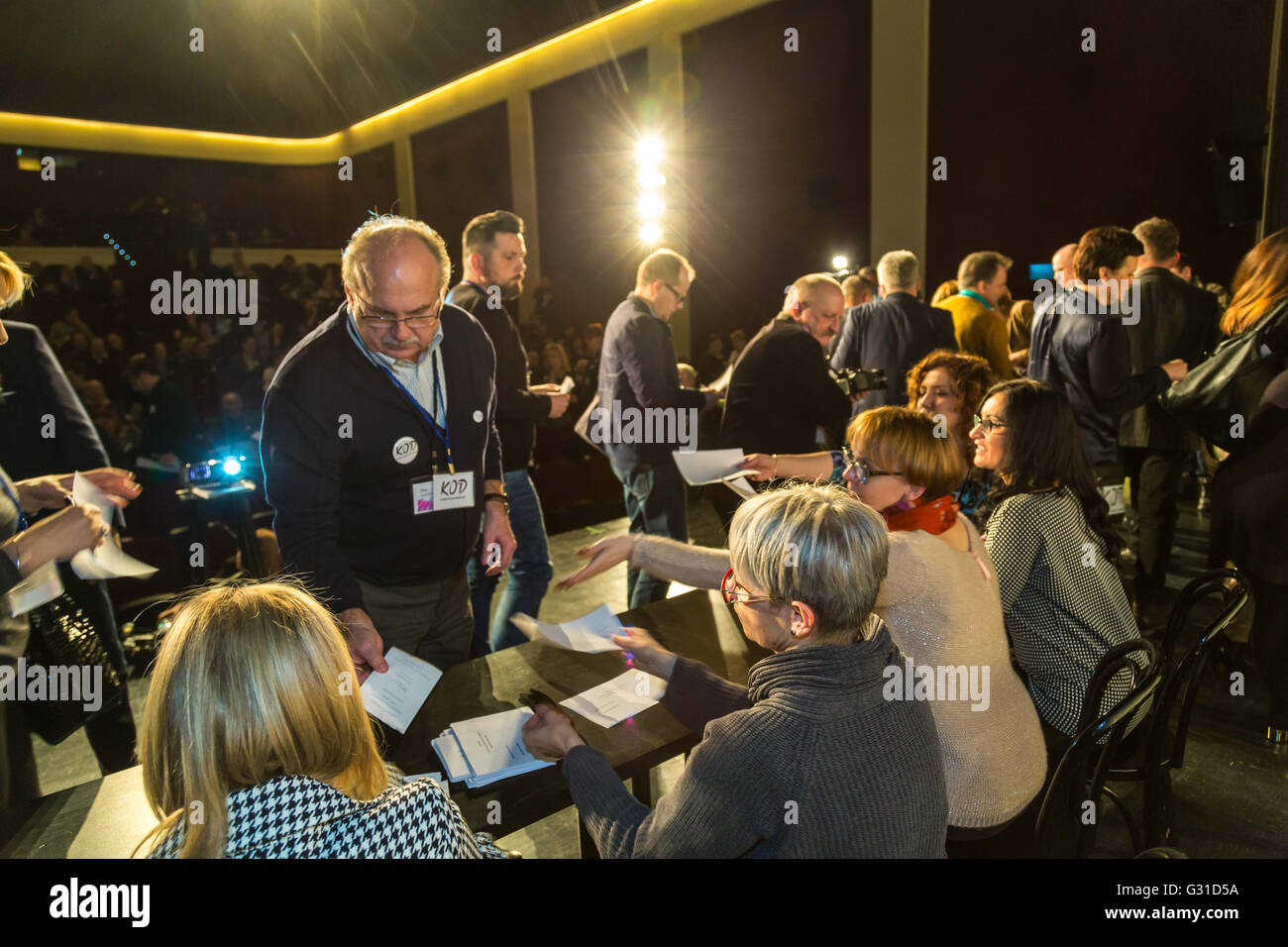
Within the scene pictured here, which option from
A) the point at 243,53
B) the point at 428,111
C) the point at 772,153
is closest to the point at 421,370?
the point at 772,153

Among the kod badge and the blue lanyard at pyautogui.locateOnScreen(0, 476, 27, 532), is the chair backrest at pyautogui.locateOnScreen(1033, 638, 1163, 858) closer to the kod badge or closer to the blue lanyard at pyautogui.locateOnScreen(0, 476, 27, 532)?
the kod badge

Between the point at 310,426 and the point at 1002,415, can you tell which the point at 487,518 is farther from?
the point at 1002,415

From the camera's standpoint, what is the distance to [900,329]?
165 inches

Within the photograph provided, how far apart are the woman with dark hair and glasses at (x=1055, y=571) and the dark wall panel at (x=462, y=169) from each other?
1082cm

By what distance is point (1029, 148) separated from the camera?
676 centimetres

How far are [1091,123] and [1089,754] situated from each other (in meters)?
6.58

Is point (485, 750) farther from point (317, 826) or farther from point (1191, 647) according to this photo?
point (1191, 647)

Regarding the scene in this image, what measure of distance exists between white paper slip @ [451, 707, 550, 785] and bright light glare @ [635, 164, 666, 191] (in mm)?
9093

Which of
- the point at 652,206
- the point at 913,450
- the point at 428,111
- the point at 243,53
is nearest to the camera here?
the point at 913,450

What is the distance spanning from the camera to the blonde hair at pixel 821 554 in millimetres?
1133

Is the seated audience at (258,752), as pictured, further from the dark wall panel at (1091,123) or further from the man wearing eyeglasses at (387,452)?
the dark wall panel at (1091,123)

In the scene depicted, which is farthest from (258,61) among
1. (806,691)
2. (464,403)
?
(806,691)

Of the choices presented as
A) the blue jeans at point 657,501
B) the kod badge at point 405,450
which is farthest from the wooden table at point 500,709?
the blue jeans at point 657,501
